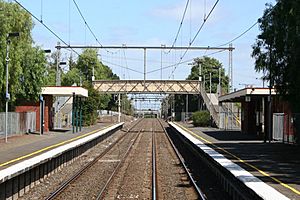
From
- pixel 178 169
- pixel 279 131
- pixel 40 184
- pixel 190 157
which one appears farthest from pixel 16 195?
pixel 279 131

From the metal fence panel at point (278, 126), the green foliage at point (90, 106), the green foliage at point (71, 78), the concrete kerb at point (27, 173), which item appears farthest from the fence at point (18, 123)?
the green foliage at point (71, 78)

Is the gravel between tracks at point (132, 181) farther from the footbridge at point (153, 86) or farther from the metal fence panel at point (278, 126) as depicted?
the footbridge at point (153, 86)

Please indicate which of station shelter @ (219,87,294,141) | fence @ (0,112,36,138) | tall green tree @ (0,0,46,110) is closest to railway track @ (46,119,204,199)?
station shelter @ (219,87,294,141)

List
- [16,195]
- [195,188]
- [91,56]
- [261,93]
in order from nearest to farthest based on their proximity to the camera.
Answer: [16,195], [195,188], [261,93], [91,56]

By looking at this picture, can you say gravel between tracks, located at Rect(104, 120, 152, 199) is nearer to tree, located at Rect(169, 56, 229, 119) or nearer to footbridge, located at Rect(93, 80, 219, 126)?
footbridge, located at Rect(93, 80, 219, 126)

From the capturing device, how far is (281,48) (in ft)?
95.9

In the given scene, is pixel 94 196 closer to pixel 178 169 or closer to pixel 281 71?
pixel 178 169

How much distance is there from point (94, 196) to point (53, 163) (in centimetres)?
696

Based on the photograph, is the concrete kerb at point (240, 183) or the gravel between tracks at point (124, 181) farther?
the gravel between tracks at point (124, 181)

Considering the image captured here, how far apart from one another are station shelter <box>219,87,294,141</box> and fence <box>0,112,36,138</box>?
1594 cm

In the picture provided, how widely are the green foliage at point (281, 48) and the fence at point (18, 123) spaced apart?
16111 mm

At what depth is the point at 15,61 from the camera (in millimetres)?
40438

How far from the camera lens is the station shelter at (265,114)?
35244mm

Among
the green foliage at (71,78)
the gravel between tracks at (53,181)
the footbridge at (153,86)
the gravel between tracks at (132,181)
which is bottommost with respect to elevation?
the gravel between tracks at (53,181)
